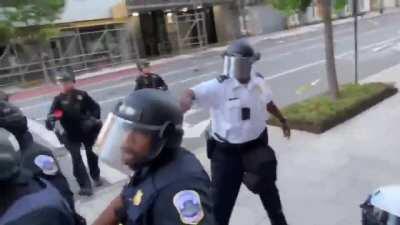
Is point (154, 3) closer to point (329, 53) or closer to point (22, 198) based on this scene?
point (329, 53)

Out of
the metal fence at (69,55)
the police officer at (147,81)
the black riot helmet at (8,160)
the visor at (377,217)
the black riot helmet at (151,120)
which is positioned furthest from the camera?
the metal fence at (69,55)

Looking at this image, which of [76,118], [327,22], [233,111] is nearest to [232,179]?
[233,111]

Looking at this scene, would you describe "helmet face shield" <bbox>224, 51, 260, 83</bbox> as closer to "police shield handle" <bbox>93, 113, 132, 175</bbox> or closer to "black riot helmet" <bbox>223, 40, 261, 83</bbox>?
"black riot helmet" <bbox>223, 40, 261, 83</bbox>

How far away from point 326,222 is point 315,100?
4527 mm

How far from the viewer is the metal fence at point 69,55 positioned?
22.6m

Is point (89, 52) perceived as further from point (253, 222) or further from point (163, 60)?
point (253, 222)

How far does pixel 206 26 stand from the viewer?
3312 cm

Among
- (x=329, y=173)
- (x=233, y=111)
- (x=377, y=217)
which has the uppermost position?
(x=233, y=111)

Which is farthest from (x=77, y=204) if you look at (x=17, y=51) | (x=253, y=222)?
(x=17, y=51)

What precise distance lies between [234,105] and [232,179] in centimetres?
55

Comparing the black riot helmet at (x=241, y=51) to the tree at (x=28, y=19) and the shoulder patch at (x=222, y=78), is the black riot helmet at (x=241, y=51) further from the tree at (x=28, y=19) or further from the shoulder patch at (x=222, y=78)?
the tree at (x=28, y=19)

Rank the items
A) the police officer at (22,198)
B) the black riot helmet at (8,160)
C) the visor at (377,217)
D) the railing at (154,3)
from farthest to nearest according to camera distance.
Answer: the railing at (154,3) < the visor at (377,217) < the black riot helmet at (8,160) < the police officer at (22,198)

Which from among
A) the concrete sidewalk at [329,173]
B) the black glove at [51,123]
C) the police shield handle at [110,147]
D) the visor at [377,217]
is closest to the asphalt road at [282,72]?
the concrete sidewalk at [329,173]

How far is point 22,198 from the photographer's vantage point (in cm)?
172
